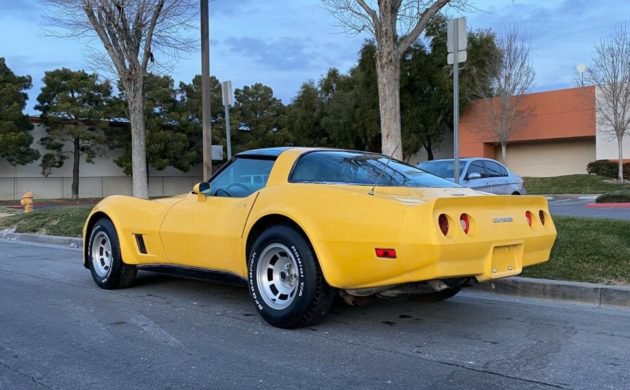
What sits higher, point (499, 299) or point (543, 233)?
point (543, 233)

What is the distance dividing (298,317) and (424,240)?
1278 mm

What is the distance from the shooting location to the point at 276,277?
4.76 m

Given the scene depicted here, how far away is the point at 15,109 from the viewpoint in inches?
1243

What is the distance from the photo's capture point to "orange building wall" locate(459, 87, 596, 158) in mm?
29359

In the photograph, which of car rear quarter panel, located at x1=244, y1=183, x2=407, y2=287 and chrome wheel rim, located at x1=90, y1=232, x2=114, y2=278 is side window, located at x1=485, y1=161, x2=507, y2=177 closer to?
chrome wheel rim, located at x1=90, y1=232, x2=114, y2=278

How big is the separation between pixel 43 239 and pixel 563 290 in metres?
10.6

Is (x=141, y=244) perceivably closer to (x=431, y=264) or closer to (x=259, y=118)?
(x=431, y=264)

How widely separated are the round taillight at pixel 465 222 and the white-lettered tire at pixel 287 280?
1.12 m

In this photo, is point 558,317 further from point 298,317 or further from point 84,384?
point 84,384

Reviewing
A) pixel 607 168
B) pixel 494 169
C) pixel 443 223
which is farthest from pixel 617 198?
pixel 443 223

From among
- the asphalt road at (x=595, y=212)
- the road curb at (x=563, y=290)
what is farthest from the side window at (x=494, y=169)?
the road curb at (x=563, y=290)

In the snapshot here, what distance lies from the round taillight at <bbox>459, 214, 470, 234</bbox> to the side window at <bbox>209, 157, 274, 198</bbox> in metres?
1.85

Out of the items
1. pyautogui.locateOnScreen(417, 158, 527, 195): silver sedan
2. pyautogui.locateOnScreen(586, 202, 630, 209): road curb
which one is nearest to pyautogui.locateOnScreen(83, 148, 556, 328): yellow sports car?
pyautogui.locateOnScreen(417, 158, 527, 195): silver sedan

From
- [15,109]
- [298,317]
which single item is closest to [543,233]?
[298,317]
